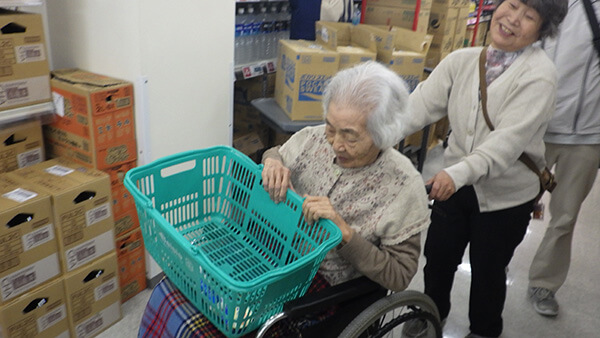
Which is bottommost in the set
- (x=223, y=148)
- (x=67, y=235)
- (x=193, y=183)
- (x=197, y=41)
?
(x=67, y=235)

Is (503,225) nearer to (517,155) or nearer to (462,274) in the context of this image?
(517,155)

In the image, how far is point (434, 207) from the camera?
193cm

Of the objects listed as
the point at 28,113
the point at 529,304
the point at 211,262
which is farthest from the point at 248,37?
the point at 529,304

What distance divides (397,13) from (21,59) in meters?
2.68

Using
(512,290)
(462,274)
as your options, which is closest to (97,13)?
(462,274)

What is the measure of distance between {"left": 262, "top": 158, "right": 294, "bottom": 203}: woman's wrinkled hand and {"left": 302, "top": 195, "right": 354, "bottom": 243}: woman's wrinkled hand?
0.13 metres

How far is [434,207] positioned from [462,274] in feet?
3.49

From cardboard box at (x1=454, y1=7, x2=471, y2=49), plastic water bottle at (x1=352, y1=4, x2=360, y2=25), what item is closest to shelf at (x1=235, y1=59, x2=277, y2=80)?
plastic water bottle at (x1=352, y1=4, x2=360, y2=25)

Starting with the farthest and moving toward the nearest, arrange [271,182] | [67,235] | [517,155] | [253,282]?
1. [67,235]
2. [517,155]
3. [271,182]
4. [253,282]

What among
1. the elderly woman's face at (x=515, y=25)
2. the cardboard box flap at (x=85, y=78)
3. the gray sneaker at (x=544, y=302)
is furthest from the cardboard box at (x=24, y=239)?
the gray sneaker at (x=544, y=302)

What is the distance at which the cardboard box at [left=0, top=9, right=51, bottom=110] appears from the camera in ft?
5.86

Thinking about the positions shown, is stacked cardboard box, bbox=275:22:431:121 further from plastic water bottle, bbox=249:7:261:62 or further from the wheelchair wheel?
the wheelchair wheel

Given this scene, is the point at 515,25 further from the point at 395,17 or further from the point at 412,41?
the point at 395,17

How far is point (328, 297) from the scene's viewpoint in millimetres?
1237
